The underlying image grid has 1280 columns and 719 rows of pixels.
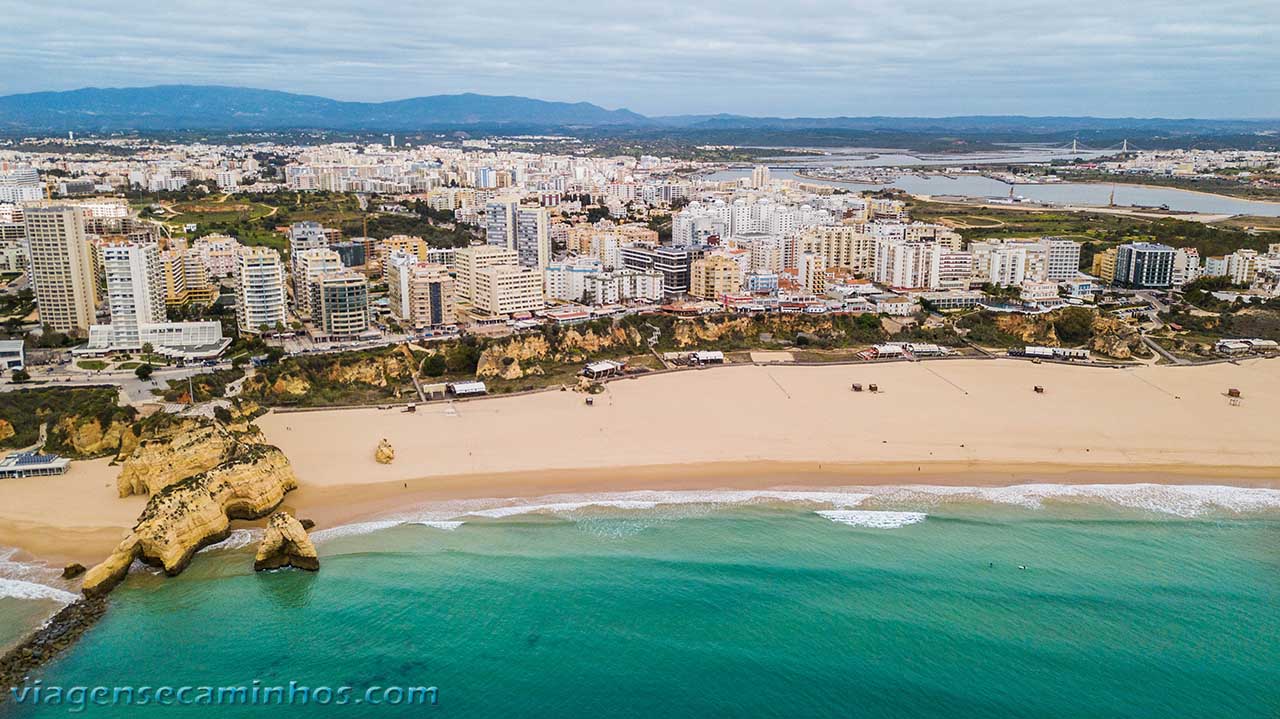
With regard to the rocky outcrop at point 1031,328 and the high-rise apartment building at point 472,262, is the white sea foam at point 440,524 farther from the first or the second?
the rocky outcrop at point 1031,328

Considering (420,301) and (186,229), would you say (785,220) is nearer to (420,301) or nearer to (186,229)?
(420,301)

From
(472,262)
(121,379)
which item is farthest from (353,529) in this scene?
(472,262)

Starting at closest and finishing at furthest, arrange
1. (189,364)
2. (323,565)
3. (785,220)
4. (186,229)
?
(323,565) < (189,364) < (186,229) < (785,220)

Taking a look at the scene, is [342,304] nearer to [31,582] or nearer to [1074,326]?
[31,582]

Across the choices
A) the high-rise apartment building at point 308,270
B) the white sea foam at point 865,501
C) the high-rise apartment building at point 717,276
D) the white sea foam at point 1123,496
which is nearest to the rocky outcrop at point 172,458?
the white sea foam at point 865,501

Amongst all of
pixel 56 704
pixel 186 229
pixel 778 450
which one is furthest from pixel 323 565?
pixel 186 229

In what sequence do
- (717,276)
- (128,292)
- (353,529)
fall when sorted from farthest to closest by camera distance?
1. (717,276)
2. (128,292)
3. (353,529)

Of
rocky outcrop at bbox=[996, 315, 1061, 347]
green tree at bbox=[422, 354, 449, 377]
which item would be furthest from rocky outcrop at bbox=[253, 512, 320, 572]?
rocky outcrop at bbox=[996, 315, 1061, 347]
